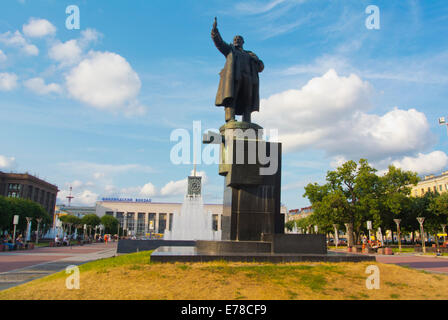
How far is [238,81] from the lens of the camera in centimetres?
1224

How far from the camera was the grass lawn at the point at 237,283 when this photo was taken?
6367mm

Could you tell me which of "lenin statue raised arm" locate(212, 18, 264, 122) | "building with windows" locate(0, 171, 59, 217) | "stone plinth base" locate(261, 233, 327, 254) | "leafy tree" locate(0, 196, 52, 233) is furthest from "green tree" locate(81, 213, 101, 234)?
"stone plinth base" locate(261, 233, 327, 254)

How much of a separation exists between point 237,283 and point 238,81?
7.68 meters

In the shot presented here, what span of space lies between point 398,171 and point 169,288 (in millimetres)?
41173

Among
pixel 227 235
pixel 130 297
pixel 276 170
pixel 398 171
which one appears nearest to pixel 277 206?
pixel 276 170

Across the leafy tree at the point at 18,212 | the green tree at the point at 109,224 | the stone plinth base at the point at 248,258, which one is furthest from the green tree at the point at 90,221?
the stone plinth base at the point at 248,258

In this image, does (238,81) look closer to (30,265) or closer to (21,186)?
(30,265)

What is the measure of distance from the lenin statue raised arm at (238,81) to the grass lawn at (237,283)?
616 cm

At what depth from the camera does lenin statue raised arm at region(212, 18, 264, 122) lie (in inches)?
475

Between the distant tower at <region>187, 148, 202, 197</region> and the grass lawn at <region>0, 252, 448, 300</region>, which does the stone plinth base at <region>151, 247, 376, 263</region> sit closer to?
the grass lawn at <region>0, 252, 448, 300</region>

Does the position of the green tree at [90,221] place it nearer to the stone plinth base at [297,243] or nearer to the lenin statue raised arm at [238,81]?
the lenin statue raised arm at [238,81]

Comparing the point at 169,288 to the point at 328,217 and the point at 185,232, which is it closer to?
the point at 185,232

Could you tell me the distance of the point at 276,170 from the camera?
1089 centimetres

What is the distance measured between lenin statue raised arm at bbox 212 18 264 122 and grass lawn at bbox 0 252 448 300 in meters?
6.16
